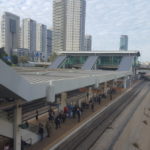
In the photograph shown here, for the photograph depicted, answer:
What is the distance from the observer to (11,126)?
1014 centimetres

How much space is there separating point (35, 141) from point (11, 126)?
2873 millimetres

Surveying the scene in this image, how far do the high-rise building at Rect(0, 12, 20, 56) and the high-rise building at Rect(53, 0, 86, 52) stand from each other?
29455 mm

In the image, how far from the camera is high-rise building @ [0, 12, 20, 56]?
12319 centimetres

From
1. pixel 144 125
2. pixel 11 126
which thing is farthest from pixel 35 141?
pixel 144 125

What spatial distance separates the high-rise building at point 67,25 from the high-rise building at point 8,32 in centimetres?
2945

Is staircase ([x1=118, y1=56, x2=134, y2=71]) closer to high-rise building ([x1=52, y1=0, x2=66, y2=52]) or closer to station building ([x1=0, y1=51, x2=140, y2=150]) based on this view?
station building ([x1=0, y1=51, x2=140, y2=150])

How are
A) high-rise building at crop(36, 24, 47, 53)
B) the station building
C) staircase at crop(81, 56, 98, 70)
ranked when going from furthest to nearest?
high-rise building at crop(36, 24, 47, 53) → staircase at crop(81, 56, 98, 70) → the station building

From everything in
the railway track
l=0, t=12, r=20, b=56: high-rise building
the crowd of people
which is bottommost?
the railway track

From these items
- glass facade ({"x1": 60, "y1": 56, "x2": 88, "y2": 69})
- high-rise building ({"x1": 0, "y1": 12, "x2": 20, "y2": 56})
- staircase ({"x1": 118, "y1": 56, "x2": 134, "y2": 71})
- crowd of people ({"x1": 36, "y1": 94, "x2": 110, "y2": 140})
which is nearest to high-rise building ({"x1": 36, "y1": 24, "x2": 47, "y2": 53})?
high-rise building ({"x1": 0, "y1": 12, "x2": 20, "y2": 56})

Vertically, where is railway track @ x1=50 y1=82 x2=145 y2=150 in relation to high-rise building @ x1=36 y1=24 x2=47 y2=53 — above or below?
below

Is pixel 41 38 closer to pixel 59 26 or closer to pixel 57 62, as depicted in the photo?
pixel 59 26

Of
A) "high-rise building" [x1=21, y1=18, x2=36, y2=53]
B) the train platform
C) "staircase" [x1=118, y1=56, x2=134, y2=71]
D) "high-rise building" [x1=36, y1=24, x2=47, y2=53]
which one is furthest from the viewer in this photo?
"high-rise building" [x1=36, y1=24, x2=47, y2=53]

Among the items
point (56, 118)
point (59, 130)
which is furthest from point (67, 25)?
point (59, 130)

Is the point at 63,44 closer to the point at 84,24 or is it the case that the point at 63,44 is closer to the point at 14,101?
the point at 84,24
